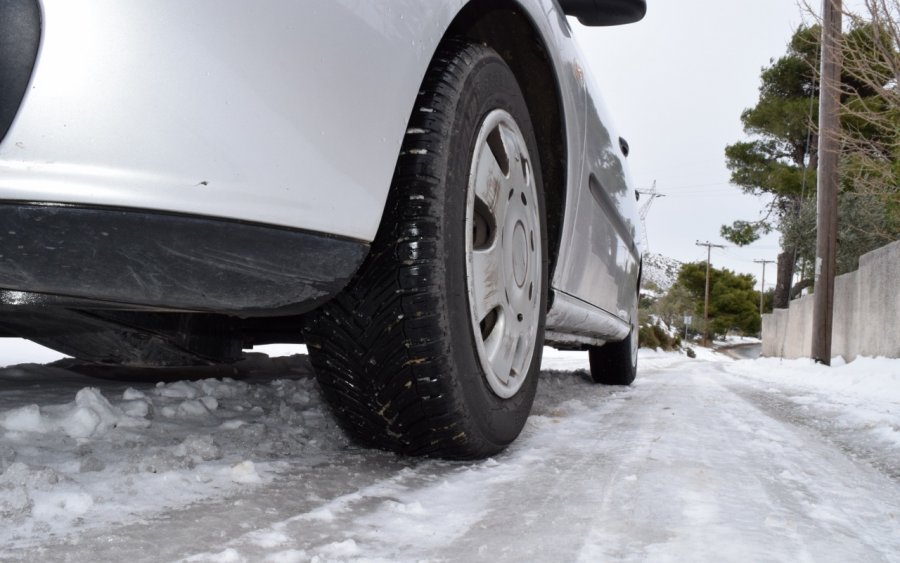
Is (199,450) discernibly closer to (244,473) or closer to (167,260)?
(244,473)

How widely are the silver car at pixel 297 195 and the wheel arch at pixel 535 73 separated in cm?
1

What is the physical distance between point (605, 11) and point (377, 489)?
5.74 feet

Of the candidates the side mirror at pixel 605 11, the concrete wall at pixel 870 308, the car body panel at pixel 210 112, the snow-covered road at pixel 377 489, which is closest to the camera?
the car body panel at pixel 210 112

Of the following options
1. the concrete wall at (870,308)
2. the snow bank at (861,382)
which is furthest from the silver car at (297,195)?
the concrete wall at (870,308)

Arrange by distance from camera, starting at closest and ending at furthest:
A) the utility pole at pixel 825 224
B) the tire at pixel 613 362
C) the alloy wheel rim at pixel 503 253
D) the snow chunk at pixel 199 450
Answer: the snow chunk at pixel 199 450
the alloy wheel rim at pixel 503 253
the tire at pixel 613 362
the utility pole at pixel 825 224

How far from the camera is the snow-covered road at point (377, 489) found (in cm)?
96

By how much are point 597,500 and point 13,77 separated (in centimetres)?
117

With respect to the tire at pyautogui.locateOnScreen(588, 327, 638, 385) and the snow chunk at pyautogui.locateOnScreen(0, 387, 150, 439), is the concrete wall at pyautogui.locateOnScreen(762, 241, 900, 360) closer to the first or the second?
the tire at pyautogui.locateOnScreen(588, 327, 638, 385)

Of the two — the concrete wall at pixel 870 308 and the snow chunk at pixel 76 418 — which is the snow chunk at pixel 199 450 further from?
the concrete wall at pixel 870 308

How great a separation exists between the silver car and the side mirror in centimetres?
34

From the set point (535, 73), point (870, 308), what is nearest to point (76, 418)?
point (535, 73)

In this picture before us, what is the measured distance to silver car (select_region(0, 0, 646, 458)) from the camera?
2.79ft

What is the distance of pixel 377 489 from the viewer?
1253 millimetres

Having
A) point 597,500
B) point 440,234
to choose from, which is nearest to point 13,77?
point 440,234
